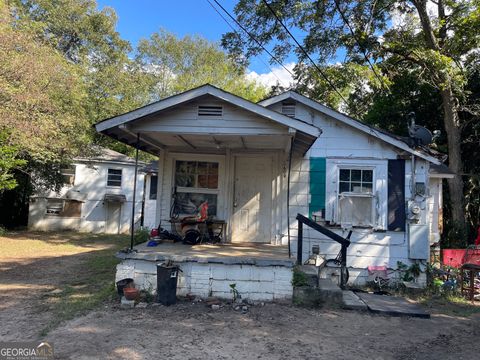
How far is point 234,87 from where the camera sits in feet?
100

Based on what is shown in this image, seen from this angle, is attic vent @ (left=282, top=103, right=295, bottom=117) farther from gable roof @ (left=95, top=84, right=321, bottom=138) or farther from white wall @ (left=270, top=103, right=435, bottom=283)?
gable roof @ (left=95, top=84, right=321, bottom=138)

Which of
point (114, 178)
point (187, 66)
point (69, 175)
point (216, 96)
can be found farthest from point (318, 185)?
point (187, 66)

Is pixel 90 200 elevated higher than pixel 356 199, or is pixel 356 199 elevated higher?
pixel 356 199

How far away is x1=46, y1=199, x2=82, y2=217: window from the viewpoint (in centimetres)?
2178

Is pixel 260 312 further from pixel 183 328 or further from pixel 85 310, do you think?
pixel 85 310

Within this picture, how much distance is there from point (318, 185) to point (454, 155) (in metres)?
→ 7.00

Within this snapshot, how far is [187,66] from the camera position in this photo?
105 feet

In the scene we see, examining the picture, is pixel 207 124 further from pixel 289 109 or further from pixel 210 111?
pixel 289 109

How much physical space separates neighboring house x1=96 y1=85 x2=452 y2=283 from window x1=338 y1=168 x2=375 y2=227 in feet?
0.07

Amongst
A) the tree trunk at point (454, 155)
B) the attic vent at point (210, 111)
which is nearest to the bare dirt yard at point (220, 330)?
the attic vent at point (210, 111)

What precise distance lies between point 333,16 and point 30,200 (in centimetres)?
1874

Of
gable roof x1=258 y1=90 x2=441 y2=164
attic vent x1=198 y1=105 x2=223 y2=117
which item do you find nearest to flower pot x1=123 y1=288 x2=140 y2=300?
attic vent x1=198 y1=105 x2=223 y2=117

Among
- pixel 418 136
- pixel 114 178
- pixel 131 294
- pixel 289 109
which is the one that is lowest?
pixel 131 294

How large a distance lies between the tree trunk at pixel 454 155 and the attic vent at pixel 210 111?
915 centimetres
